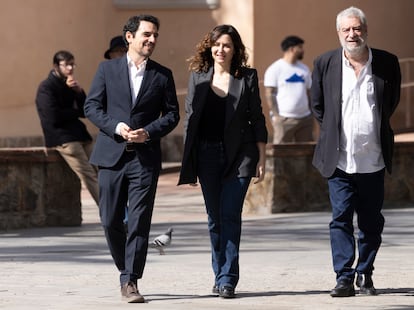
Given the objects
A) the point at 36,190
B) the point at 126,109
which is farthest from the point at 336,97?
the point at 36,190

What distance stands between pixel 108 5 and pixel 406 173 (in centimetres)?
798

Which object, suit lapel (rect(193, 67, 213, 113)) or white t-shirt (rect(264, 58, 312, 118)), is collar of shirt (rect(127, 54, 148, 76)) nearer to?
suit lapel (rect(193, 67, 213, 113))

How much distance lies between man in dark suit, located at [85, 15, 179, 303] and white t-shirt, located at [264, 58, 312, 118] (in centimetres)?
835

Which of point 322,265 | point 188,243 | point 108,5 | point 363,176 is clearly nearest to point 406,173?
point 188,243

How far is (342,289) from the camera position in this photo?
964 centimetres

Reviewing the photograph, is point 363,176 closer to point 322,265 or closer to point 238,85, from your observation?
point 238,85

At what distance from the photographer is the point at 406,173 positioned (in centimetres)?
1622

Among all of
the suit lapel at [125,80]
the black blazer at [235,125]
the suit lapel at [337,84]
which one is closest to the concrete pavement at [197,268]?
the black blazer at [235,125]

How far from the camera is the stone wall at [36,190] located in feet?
47.1

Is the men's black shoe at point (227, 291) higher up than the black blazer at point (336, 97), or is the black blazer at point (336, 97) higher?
the black blazer at point (336, 97)

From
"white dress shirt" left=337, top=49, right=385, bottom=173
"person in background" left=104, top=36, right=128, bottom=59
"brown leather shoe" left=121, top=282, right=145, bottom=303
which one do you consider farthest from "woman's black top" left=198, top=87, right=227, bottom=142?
"person in background" left=104, top=36, right=128, bottom=59

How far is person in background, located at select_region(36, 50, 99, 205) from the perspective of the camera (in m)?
14.6

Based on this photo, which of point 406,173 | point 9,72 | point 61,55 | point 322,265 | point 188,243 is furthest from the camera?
point 9,72

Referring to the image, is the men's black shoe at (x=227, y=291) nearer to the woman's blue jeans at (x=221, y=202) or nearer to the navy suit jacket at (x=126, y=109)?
the woman's blue jeans at (x=221, y=202)
